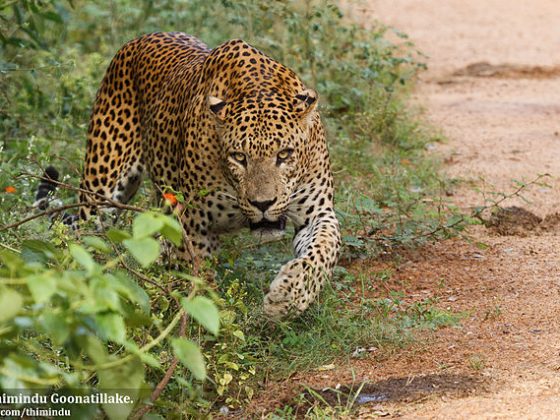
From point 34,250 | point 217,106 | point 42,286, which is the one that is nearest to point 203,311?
point 42,286

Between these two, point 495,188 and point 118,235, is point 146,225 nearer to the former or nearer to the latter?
point 118,235

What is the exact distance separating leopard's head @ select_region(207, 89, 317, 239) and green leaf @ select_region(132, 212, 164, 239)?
8.41 feet

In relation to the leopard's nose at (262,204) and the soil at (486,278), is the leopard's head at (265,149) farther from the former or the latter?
the soil at (486,278)

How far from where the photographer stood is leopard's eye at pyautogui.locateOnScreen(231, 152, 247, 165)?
6.37 meters

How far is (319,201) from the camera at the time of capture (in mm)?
6777

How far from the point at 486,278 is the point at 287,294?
4.93ft

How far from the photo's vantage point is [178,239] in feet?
12.8

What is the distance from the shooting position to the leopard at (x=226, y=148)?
6.32 metres

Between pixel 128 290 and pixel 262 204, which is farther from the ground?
pixel 128 290

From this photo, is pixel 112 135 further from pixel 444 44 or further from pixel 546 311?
pixel 444 44

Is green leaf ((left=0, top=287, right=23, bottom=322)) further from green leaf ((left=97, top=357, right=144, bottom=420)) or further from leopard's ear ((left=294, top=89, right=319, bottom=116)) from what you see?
leopard's ear ((left=294, top=89, right=319, bottom=116))

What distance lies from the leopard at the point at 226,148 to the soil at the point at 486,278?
0.70 meters

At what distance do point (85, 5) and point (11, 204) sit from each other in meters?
5.57

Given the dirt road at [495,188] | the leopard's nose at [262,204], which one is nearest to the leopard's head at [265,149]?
the leopard's nose at [262,204]
